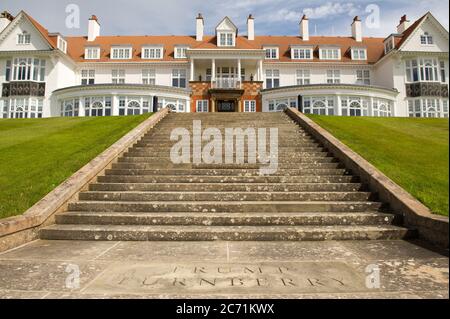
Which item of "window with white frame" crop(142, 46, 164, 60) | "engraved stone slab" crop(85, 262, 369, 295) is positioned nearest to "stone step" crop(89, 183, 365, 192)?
"engraved stone slab" crop(85, 262, 369, 295)

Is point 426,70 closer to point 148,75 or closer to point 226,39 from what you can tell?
point 226,39

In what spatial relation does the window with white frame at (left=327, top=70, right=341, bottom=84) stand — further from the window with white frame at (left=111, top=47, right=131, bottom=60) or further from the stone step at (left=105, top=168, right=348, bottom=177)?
the stone step at (left=105, top=168, right=348, bottom=177)

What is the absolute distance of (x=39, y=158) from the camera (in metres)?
9.83

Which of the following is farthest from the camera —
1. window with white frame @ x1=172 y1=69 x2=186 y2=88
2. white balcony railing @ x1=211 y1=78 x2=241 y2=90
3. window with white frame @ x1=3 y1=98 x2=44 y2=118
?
window with white frame @ x1=172 y1=69 x2=186 y2=88

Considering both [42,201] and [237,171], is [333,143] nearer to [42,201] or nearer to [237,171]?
[237,171]

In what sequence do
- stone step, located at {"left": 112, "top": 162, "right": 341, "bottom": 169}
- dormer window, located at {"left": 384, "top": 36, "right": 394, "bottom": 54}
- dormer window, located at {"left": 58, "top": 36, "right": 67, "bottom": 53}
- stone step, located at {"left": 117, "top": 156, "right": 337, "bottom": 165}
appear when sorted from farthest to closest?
dormer window, located at {"left": 384, "top": 36, "right": 394, "bottom": 54} → dormer window, located at {"left": 58, "top": 36, "right": 67, "bottom": 53} → stone step, located at {"left": 117, "top": 156, "right": 337, "bottom": 165} → stone step, located at {"left": 112, "top": 162, "right": 341, "bottom": 169}

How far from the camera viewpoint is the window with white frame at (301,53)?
37469 mm

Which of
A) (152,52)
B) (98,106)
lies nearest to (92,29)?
(152,52)

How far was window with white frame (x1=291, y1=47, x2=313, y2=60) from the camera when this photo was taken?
37469mm

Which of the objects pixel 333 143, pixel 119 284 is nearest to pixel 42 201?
pixel 119 284

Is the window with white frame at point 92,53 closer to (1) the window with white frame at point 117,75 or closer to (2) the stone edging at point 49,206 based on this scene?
(1) the window with white frame at point 117,75

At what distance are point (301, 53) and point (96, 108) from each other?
24925mm

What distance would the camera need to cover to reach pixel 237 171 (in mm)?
8734

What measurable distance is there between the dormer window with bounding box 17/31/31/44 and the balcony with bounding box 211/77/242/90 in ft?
67.7
